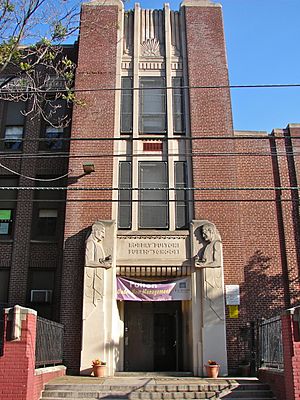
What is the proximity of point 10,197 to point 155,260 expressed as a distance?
22.4 ft

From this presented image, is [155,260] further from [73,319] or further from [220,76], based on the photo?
[220,76]

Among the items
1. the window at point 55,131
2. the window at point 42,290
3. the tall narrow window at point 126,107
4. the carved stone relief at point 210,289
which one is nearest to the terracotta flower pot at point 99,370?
the carved stone relief at point 210,289

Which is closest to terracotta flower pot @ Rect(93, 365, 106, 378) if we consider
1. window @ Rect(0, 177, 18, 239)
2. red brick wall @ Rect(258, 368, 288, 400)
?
red brick wall @ Rect(258, 368, 288, 400)

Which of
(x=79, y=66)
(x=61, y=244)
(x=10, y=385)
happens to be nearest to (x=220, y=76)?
(x=79, y=66)

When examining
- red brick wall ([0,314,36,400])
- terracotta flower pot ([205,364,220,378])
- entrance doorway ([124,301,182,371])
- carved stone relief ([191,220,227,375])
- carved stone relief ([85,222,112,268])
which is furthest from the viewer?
entrance doorway ([124,301,182,371])

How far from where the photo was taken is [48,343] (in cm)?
1322

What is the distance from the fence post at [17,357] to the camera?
10453 mm

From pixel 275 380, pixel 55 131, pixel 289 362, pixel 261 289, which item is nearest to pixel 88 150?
pixel 55 131

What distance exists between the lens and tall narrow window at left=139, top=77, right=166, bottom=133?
720 inches

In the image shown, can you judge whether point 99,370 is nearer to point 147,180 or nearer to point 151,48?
point 147,180

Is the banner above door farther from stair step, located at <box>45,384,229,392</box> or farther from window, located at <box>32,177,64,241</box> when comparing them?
stair step, located at <box>45,384,229,392</box>

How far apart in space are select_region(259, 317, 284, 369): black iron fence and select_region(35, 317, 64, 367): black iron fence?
627cm

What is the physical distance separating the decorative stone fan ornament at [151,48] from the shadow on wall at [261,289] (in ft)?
30.6

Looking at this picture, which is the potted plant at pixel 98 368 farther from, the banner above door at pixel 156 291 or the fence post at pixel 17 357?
the fence post at pixel 17 357
